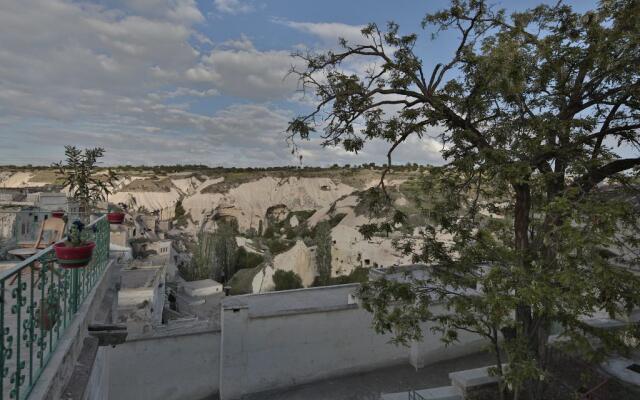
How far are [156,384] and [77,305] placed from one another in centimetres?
730

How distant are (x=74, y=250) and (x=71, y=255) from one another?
57 millimetres

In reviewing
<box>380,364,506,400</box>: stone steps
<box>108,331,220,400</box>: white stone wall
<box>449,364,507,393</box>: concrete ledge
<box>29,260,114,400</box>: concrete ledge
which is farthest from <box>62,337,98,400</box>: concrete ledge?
<box>449,364,507,393</box>: concrete ledge

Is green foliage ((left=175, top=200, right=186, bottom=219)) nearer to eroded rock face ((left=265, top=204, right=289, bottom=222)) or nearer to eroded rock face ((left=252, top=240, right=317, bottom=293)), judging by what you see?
eroded rock face ((left=265, top=204, right=289, bottom=222))

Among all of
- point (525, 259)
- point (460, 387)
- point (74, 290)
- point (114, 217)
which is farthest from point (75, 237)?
point (460, 387)

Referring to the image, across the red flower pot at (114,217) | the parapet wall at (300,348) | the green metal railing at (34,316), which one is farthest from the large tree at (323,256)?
the green metal railing at (34,316)

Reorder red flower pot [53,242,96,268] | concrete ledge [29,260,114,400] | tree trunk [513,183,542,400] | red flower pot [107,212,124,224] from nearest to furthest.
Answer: concrete ledge [29,260,114,400]
red flower pot [53,242,96,268]
tree trunk [513,183,542,400]
red flower pot [107,212,124,224]

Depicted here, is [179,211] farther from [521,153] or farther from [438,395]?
[521,153]

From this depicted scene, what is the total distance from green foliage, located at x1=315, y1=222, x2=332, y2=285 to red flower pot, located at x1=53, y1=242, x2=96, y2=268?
30165mm

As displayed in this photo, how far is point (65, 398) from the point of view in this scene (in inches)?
112

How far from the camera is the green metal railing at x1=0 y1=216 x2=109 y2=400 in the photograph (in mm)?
2275

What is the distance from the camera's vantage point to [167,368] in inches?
392

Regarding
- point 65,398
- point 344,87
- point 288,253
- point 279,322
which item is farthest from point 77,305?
point 288,253

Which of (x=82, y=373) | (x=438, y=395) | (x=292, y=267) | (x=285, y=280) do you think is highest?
(x=82, y=373)

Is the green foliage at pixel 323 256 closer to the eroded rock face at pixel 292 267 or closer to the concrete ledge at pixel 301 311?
the eroded rock face at pixel 292 267
